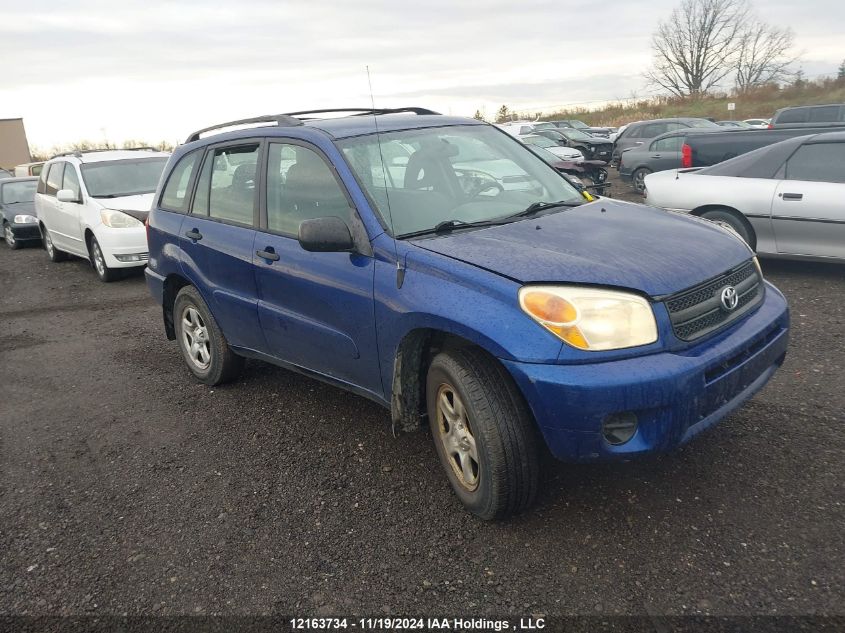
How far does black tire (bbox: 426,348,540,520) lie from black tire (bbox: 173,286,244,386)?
2.30m

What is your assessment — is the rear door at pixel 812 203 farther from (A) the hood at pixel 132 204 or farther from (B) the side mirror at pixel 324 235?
(A) the hood at pixel 132 204

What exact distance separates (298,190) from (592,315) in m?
1.95

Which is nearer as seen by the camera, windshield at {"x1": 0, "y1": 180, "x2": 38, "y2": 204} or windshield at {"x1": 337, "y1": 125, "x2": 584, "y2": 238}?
windshield at {"x1": 337, "y1": 125, "x2": 584, "y2": 238}

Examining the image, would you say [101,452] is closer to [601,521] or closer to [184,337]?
[184,337]

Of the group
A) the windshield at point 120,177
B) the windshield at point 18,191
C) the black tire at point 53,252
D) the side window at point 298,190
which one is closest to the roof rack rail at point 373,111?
the side window at point 298,190

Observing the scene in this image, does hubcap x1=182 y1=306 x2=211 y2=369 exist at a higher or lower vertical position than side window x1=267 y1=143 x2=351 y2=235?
lower

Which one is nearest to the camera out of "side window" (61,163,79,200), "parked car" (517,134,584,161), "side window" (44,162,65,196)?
"side window" (61,163,79,200)

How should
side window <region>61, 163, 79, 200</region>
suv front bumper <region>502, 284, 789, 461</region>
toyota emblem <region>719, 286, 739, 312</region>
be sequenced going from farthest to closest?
side window <region>61, 163, 79, 200</region> < toyota emblem <region>719, 286, 739, 312</region> < suv front bumper <region>502, 284, 789, 461</region>

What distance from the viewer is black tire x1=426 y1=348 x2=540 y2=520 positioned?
9.44 ft

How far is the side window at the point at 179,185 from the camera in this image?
16.6ft

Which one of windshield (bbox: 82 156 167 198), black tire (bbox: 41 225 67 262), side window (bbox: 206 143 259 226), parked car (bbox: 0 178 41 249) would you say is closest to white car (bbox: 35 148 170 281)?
windshield (bbox: 82 156 167 198)

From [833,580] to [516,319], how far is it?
1515mm

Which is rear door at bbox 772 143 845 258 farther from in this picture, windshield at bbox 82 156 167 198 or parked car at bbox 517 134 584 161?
parked car at bbox 517 134 584 161

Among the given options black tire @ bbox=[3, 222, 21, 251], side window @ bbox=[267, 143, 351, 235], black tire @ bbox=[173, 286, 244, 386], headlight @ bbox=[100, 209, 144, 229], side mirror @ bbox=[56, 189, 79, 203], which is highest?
side window @ bbox=[267, 143, 351, 235]
